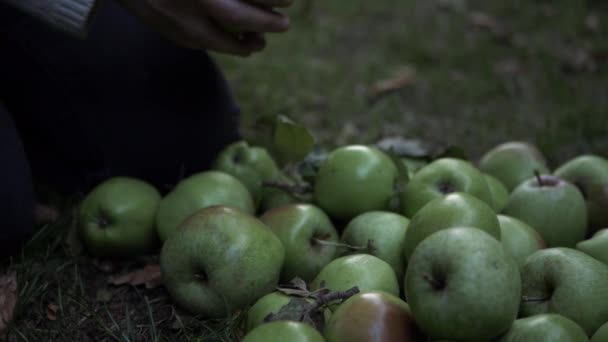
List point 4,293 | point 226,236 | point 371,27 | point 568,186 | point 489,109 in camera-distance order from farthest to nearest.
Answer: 1. point 371,27
2. point 489,109
3. point 568,186
4. point 4,293
5. point 226,236

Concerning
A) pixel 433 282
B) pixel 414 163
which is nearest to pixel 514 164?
pixel 414 163

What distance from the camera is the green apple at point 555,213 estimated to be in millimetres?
1832

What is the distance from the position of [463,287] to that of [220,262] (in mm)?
597

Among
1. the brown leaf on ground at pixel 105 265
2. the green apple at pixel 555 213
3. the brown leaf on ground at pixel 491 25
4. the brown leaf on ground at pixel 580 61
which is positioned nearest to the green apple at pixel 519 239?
the green apple at pixel 555 213

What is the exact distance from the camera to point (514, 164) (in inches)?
85.4

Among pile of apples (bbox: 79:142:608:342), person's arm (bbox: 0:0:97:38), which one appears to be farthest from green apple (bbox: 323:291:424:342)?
person's arm (bbox: 0:0:97:38)

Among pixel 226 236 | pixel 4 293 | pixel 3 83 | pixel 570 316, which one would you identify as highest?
pixel 570 316

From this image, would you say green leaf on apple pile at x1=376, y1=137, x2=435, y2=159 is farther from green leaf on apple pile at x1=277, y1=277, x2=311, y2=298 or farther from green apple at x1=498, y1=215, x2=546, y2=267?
green leaf on apple pile at x1=277, y1=277, x2=311, y2=298

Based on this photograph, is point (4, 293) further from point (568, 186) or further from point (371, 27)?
point (371, 27)

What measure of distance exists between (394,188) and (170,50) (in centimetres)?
93

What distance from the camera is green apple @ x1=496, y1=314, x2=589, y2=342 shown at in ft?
4.11

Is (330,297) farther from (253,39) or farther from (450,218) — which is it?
(253,39)

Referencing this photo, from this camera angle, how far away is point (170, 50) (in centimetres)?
223

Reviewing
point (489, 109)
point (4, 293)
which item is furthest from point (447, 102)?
point (4, 293)
